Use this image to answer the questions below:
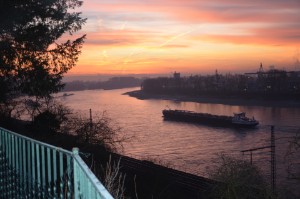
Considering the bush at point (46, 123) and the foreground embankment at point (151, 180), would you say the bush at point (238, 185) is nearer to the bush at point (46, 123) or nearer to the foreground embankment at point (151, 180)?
Answer: the foreground embankment at point (151, 180)

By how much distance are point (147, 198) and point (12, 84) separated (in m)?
5.72

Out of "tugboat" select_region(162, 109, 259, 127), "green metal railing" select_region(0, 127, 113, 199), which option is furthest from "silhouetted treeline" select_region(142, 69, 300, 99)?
"green metal railing" select_region(0, 127, 113, 199)

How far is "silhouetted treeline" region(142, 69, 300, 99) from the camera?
79.8 metres

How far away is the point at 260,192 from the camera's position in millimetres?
9844

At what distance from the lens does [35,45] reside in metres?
10.7

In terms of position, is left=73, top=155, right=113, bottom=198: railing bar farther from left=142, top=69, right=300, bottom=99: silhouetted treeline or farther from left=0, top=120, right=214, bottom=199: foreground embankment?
left=142, top=69, right=300, bottom=99: silhouetted treeline

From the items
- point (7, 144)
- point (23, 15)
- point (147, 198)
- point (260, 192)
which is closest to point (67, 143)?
point (147, 198)

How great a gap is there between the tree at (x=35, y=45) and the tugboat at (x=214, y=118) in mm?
31870

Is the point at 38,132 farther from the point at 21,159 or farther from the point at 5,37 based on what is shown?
the point at 21,159

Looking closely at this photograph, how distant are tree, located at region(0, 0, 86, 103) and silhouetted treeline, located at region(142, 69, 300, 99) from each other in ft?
216

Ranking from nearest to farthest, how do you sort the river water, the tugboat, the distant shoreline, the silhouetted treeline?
the river water → the tugboat → the distant shoreline → the silhouetted treeline

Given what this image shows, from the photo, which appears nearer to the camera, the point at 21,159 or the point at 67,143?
the point at 21,159

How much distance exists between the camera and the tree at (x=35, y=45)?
1003 cm

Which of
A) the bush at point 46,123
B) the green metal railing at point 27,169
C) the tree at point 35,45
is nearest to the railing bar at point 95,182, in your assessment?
the green metal railing at point 27,169
